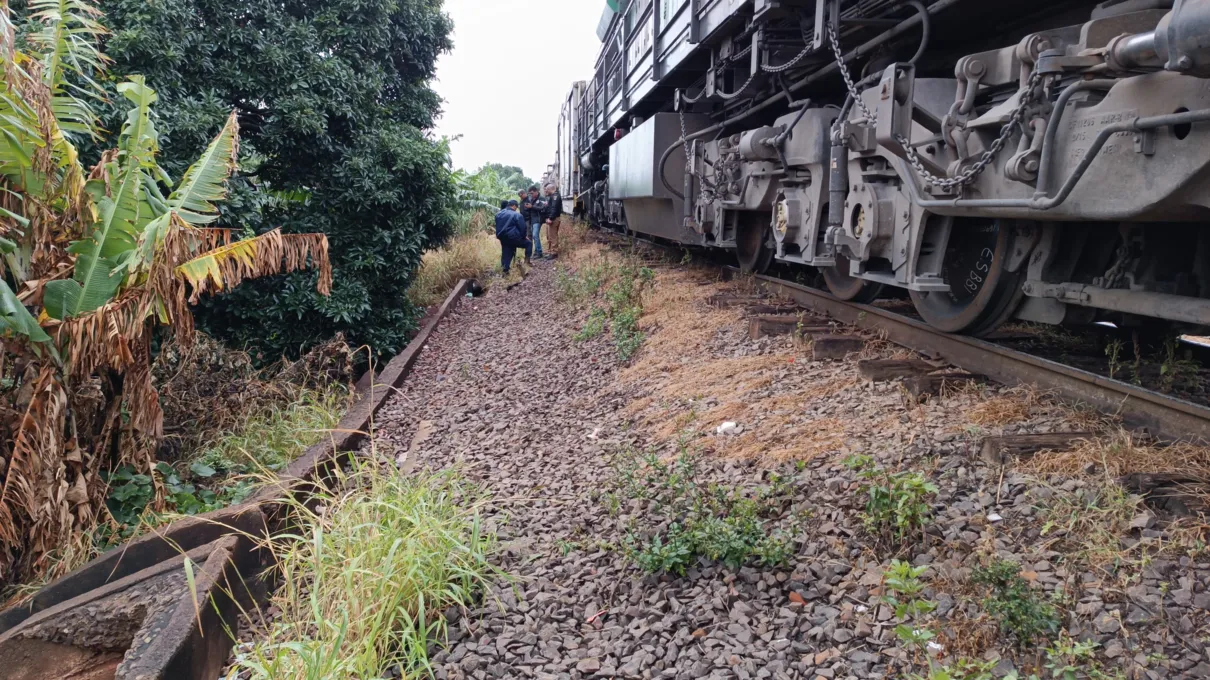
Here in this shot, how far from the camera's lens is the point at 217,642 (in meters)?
3.43

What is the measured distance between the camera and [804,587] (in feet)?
9.35

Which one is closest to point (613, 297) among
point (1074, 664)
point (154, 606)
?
point (154, 606)

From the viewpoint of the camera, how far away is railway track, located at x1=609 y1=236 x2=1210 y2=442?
10.7 ft

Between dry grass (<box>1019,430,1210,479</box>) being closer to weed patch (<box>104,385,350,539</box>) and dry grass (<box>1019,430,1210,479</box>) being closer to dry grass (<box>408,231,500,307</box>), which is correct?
weed patch (<box>104,385,350,539</box>)

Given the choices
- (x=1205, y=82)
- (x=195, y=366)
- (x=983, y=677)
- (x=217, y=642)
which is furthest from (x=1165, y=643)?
(x=195, y=366)

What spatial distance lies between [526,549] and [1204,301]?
2911mm

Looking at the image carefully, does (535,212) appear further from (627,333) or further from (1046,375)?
(1046,375)

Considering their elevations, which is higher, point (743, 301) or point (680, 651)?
point (743, 301)

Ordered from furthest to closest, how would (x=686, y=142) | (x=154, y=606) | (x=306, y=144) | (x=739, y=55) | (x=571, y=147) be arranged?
(x=571, y=147) < (x=306, y=144) < (x=686, y=142) < (x=739, y=55) < (x=154, y=606)

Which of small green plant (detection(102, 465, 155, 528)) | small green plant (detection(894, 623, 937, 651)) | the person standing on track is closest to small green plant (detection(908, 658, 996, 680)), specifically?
small green plant (detection(894, 623, 937, 651))

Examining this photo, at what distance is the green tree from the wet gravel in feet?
19.0

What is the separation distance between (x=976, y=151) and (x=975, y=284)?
114cm

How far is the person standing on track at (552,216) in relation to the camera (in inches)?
725

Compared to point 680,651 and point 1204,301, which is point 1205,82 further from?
point 680,651
